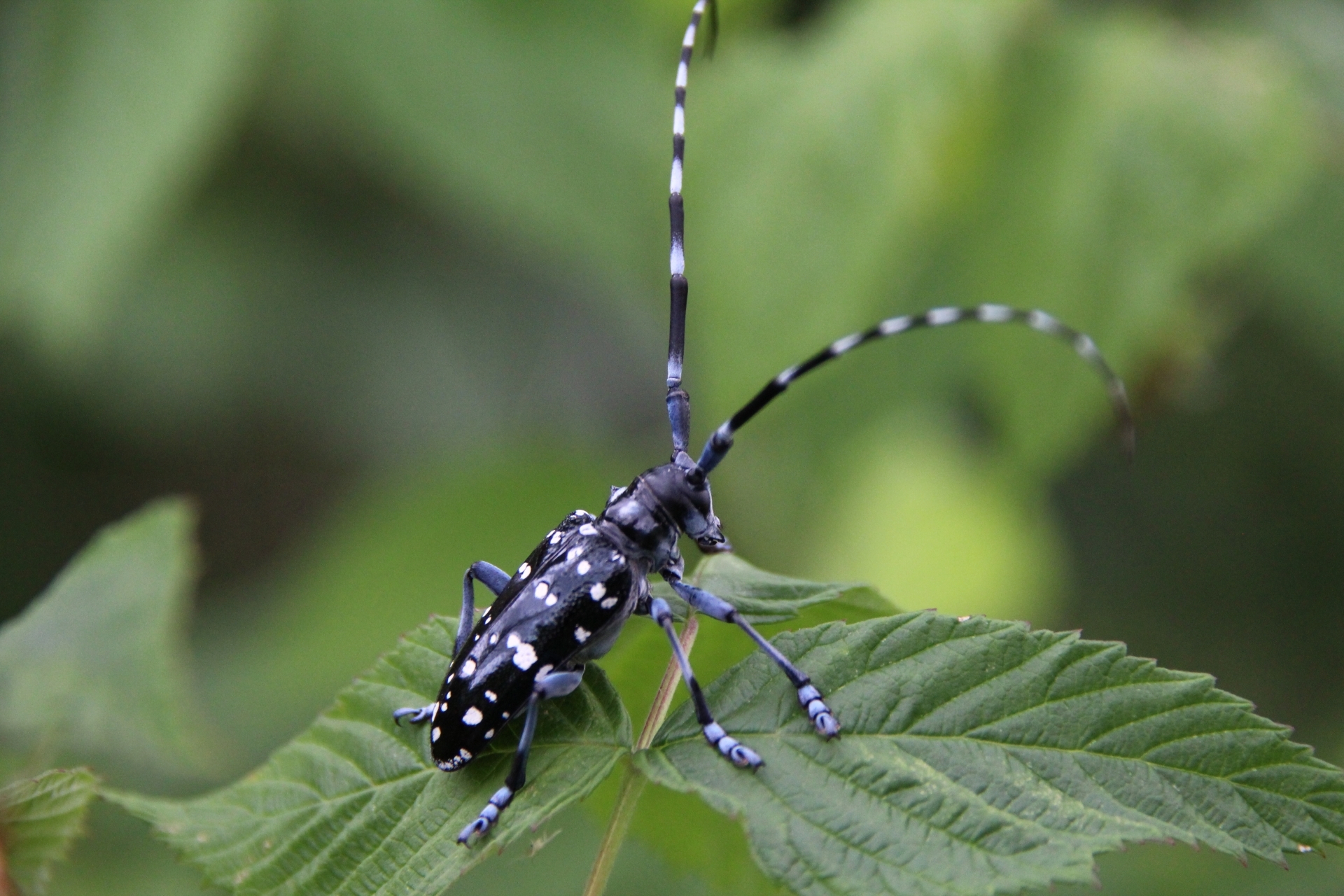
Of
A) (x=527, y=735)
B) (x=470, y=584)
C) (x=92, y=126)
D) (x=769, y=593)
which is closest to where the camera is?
(x=527, y=735)

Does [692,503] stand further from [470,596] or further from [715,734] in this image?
[715,734]

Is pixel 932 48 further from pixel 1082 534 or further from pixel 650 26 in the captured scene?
pixel 1082 534

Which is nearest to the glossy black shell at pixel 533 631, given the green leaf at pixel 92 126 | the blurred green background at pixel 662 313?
the blurred green background at pixel 662 313

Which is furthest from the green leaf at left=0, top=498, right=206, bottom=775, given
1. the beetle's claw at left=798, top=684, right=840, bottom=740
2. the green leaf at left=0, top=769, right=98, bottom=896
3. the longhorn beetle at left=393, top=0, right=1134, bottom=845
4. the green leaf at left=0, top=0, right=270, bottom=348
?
the beetle's claw at left=798, top=684, right=840, bottom=740

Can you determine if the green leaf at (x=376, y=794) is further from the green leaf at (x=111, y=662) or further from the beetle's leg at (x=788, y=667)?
the green leaf at (x=111, y=662)

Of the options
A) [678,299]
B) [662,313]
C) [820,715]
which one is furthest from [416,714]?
[662,313]

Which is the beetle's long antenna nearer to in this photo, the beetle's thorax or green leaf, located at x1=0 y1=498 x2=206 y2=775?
the beetle's thorax
